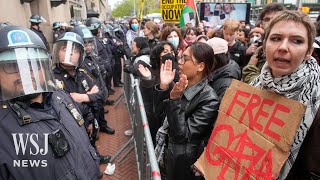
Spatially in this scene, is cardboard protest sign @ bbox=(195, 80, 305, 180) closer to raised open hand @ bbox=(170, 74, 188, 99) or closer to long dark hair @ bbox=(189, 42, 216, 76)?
raised open hand @ bbox=(170, 74, 188, 99)

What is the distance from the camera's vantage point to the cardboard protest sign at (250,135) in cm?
144

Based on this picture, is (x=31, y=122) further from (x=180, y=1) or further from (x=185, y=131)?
(x=180, y=1)

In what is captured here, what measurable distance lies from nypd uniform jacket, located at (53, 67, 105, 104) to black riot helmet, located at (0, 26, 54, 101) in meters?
1.40

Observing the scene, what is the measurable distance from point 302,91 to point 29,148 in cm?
147

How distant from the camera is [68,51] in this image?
3031mm

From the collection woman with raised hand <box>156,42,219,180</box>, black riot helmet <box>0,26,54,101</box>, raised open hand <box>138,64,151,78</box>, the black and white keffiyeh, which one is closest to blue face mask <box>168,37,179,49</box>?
raised open hand <box>138,64,151,78</box>

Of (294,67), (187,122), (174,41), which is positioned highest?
(294,67)

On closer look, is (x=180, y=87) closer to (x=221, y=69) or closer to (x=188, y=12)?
(x=221, y=69)

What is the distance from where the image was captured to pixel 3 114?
148 centimetres

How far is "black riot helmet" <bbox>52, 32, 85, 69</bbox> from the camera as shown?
119 inches

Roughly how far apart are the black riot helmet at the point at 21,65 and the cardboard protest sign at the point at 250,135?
115cm

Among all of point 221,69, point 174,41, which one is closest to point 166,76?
point 221,69

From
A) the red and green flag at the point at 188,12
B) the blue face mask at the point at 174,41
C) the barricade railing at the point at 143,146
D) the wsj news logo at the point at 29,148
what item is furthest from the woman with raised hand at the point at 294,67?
the red and green flag at the point at 188,12

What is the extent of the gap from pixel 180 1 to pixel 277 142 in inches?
219
